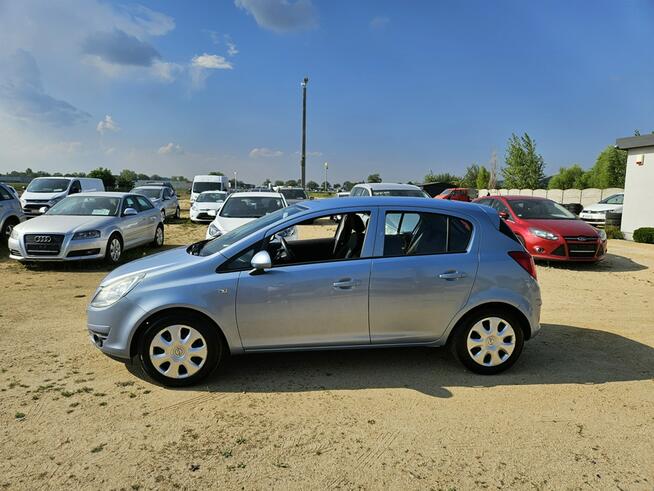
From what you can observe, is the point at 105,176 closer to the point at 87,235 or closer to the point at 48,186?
the point at 48,186

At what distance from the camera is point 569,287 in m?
8.61

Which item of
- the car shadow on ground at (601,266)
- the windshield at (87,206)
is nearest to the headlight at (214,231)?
the windshield at (87,206)

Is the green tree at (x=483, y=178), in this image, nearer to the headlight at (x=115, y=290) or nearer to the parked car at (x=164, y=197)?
the parked car at (x=164, y=197)

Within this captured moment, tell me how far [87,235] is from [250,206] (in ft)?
11.6

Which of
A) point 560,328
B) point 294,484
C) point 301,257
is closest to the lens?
point 294,484

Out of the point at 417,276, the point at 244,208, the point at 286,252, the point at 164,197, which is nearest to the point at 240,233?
the point at 286,252

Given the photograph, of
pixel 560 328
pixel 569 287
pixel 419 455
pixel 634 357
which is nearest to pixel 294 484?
pixel 419 455

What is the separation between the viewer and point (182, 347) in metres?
4.04

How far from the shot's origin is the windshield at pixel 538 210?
11.6 metres

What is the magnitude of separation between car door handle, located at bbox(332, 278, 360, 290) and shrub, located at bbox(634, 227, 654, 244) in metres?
15.3

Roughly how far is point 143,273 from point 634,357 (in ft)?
16.4

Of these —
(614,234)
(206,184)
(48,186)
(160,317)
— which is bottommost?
(614,234)

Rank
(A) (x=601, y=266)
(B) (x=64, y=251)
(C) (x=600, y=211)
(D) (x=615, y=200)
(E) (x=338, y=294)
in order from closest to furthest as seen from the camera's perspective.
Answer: (E) (x=338, y=294)
(B) (x=64, y=251)
(A) (x=601, y=266)
(C) (x=600, y=211)
(D) (x=615, y=200)

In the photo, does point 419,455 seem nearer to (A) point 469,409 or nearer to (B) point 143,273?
(A) point 469,409
